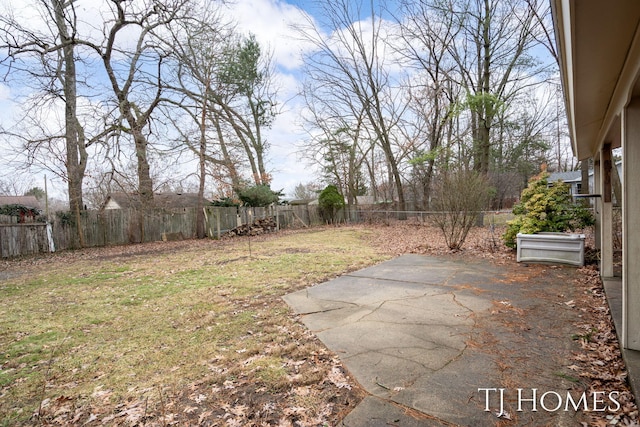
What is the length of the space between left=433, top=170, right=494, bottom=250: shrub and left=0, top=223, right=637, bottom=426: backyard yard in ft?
9.08

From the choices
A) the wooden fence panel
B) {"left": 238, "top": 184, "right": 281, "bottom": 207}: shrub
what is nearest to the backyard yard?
the wooden fence panel

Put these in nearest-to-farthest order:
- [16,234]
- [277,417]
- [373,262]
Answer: [277,417] < [373,262] < [16,234]

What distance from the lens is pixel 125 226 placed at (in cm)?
1189

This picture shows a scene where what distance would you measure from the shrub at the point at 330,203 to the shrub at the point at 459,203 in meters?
10.3

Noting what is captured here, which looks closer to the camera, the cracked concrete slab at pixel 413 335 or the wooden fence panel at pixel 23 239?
the cracked concrete slab at pixel 413 335

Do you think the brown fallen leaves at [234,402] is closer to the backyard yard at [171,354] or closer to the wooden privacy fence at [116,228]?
the backyard yard at [171,354]

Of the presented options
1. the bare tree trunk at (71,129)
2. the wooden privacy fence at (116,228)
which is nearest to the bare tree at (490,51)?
the wooden privacy fence at (116,228)

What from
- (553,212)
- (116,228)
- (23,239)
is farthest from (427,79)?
(23,239)

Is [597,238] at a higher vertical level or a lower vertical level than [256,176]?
lower

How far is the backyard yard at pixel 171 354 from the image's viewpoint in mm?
2035

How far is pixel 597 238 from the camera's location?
603 cm

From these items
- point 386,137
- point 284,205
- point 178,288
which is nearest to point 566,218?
point 178,288

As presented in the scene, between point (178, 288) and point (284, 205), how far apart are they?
13.2m

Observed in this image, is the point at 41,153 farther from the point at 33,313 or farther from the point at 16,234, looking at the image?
the point at 33,313
